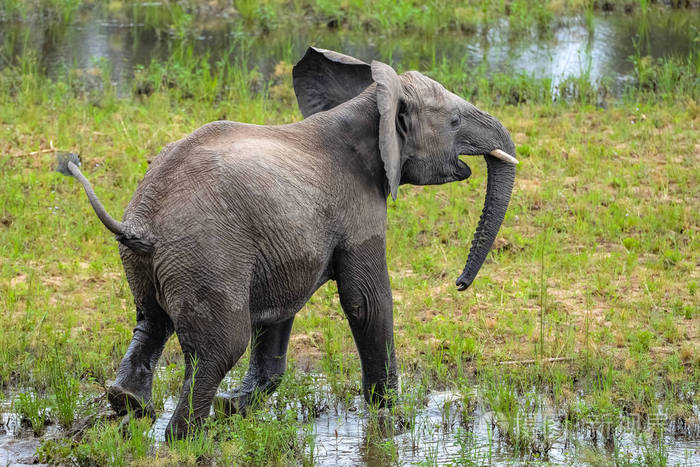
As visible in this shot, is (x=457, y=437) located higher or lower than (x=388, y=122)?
lower

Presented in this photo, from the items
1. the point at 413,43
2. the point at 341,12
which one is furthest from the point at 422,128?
the point at 341,12

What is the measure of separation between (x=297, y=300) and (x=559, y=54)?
11.1m

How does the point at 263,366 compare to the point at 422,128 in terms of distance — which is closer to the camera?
the point at 422,128

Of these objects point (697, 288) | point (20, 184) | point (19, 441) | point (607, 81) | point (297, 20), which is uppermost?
point (297, 20)

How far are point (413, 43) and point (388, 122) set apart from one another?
11.3 metres

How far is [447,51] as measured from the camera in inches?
620

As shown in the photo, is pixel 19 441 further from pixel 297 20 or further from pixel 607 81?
pixel 297 20

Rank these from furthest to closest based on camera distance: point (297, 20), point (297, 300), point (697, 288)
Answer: point (297, 20) < point (697, 288) < point (297, 300)

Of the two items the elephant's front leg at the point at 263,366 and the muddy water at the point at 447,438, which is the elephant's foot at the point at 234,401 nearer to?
the elephant's front leg at the point at 263,366

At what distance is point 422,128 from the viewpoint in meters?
5.80

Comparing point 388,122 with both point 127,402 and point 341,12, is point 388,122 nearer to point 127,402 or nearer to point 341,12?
point 127,402

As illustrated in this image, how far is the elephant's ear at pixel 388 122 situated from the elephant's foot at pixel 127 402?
1.64 metres

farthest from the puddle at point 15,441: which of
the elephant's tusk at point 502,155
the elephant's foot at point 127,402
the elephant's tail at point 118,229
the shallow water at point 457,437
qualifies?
the elephant's tusk at point 502,155

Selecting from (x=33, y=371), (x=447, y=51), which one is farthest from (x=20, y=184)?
(x=447, y=51)
